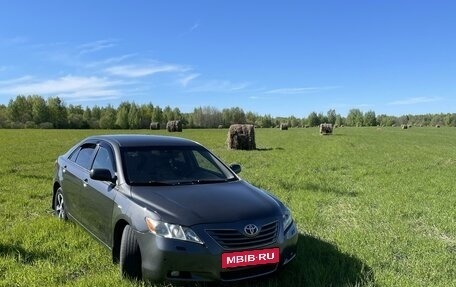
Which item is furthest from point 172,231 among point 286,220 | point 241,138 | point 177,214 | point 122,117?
point 122,117

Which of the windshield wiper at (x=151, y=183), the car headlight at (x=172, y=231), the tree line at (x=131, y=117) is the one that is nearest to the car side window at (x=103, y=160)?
the windshield wiper at (x=151, y=183)

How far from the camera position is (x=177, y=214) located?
437cm

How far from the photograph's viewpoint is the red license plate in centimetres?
416

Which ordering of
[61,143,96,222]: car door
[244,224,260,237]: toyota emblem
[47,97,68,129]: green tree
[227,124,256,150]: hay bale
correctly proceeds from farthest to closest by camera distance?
[47,97,68,129]: green tree → [227,124,256,150]: hay bale → [61,143,96,222]: car door → [244,224,260,237]: toyota emblem

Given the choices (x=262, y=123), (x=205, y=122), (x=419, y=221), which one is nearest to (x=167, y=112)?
(x=205, y=122)

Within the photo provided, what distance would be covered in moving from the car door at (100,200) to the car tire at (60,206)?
3.94 feet

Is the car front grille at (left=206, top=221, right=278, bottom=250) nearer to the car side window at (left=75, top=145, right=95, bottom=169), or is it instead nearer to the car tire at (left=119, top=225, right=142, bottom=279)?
the car tire at (left=119, top=225, right=142, bottom=279)

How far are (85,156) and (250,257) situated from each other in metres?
3.36

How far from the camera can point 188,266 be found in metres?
4.16

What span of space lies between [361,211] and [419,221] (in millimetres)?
1054

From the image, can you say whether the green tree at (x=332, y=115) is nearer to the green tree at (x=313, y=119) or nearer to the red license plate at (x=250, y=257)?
the green tree at (x=313, y=119)

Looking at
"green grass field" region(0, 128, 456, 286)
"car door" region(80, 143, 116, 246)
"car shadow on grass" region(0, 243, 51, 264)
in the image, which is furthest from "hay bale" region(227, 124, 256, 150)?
"car shadow on grass" region(0, 243, 51, 264)

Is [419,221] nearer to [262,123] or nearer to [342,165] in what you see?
[342,165]

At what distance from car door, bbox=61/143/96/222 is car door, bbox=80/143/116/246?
0.18m
